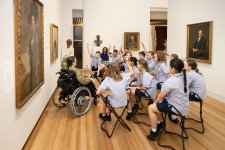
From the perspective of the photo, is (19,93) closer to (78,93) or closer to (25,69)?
(25,69)

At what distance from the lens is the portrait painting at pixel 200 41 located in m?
7.25

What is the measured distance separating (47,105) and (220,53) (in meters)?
5.22

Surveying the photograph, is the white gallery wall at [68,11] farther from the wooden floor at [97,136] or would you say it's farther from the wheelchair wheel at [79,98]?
the wooden floor at [97,136]

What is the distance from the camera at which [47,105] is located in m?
6.18

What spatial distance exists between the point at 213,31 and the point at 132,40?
611cm

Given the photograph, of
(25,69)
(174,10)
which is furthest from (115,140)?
(174,10)

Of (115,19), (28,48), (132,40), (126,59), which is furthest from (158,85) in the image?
(115,19)

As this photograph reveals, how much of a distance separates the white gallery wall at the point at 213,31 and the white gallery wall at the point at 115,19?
3595mm

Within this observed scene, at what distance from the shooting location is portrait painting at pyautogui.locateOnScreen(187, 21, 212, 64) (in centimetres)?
725

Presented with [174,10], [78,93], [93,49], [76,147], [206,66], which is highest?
[174,10]

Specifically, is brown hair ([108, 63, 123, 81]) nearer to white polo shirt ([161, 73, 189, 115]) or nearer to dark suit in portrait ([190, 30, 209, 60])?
white polo shirt ([161, 73, 189, 115])

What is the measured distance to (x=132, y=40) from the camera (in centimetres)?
1280

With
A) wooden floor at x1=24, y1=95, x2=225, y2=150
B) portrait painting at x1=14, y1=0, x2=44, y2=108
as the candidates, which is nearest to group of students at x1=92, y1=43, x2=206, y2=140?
wooden floor at x1=24, y1=95, x2=225, y2=150

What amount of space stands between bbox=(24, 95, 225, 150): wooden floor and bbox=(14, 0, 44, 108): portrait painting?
0.85 metres
